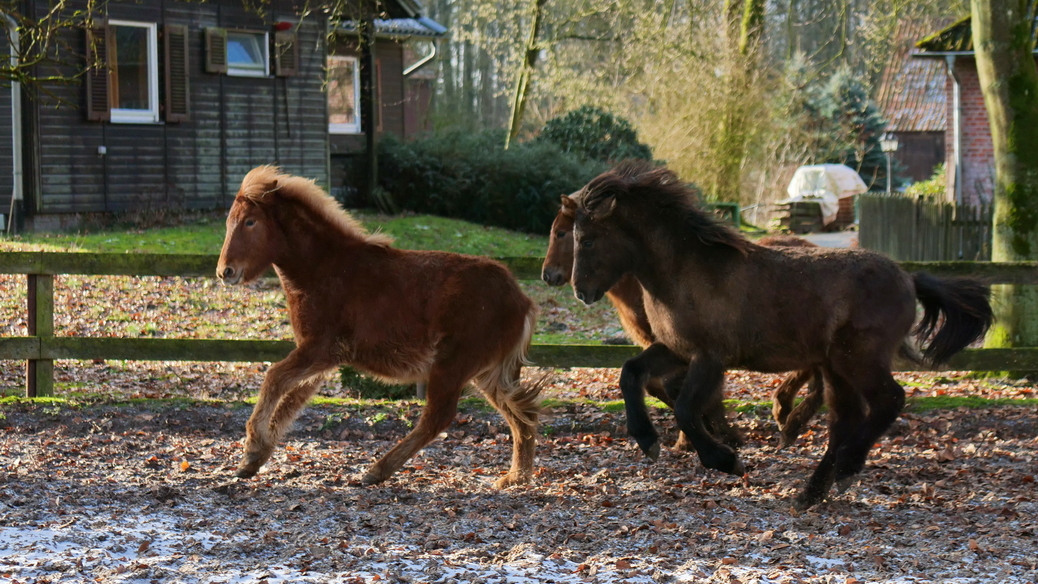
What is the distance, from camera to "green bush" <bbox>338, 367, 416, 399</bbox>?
884 cm

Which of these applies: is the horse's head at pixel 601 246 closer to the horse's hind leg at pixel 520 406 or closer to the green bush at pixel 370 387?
the horse's hind leg at pixel 520 406

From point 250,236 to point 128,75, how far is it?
48.4 feet

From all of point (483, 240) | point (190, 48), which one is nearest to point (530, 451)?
point (483, 240)

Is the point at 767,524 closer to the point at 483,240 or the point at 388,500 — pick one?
the point at 388,500

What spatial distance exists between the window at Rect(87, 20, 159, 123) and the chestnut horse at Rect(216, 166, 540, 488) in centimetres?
1360

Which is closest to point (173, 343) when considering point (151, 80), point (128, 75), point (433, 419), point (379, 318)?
point (379, 318)

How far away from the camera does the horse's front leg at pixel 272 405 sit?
643 cm

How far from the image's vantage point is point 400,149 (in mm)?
23328

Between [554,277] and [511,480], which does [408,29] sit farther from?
[511,480]

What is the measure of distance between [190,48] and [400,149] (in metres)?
4.94

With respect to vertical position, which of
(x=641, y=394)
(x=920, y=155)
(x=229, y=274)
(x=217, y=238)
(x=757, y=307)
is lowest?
(x=641, y=394)

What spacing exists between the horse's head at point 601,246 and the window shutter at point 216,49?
16023mm

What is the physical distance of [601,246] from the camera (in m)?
6.49

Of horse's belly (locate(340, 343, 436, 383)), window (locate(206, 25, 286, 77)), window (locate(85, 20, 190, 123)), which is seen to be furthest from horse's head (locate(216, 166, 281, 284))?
window (locate(206, 25, 286, 77))
